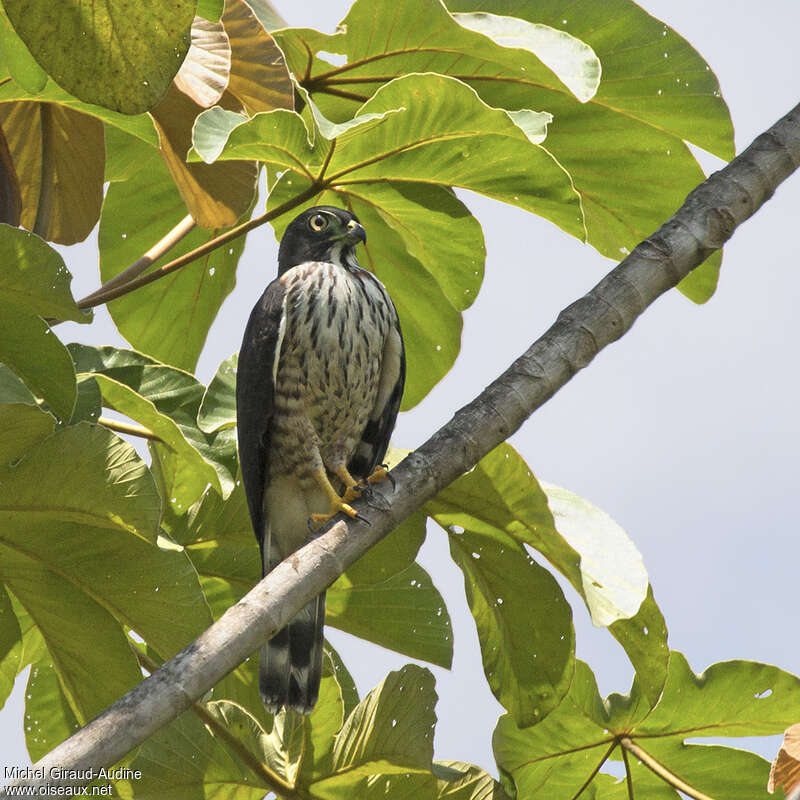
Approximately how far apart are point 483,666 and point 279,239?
1.57 meters

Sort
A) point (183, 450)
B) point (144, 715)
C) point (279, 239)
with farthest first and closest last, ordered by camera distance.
→ 1. point (279, 239)
2. point (183, 450)
3. point (144, 715)

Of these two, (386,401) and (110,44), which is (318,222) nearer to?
(386,401)

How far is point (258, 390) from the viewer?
3191mm

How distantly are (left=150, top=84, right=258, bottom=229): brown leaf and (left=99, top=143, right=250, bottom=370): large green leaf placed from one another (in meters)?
0.73

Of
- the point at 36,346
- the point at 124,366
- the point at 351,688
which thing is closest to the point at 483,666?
the point at 351,688

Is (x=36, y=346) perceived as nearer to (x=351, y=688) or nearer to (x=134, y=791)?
(x=134, y=791)

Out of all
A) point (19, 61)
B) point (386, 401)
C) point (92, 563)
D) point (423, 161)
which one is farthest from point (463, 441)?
point (386, 401)

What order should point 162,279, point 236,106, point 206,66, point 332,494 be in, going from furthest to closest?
1. point 162,279
2. point 332,494
3. point 236,106
4. point 206,66

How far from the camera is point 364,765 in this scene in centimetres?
290

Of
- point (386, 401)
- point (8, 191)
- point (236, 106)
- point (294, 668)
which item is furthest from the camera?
point (386, 401)

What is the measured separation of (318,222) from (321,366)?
0.43 meters

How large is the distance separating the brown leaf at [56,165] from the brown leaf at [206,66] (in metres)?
0.60

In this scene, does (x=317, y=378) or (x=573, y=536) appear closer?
(x=573, y=536)

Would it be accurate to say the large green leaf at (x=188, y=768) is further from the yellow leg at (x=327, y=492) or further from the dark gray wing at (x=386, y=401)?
the dark gray wing at (x=386, y=401)
